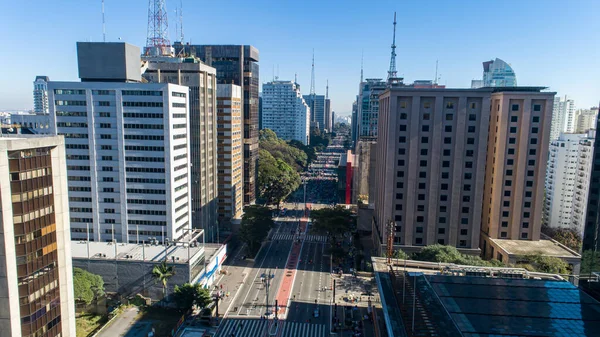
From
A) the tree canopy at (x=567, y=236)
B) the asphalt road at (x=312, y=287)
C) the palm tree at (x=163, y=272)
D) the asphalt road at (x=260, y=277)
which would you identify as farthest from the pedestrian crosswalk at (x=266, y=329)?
the tree canopy at (x=567, y=236)

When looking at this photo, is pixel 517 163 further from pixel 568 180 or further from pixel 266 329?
pixel 266 329

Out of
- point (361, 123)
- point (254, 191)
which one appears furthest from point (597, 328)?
point (361, 123)

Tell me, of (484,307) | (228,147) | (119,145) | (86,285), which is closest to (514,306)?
(484,307)

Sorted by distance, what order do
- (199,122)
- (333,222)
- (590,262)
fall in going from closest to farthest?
(590,262) → (199,122) → (333,222)

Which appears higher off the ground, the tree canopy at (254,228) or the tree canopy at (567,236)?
the tree canopy at (254,228)

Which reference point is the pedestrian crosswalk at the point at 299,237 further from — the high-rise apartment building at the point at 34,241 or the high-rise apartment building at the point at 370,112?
the high-rise apartment building at the point at 34,241
